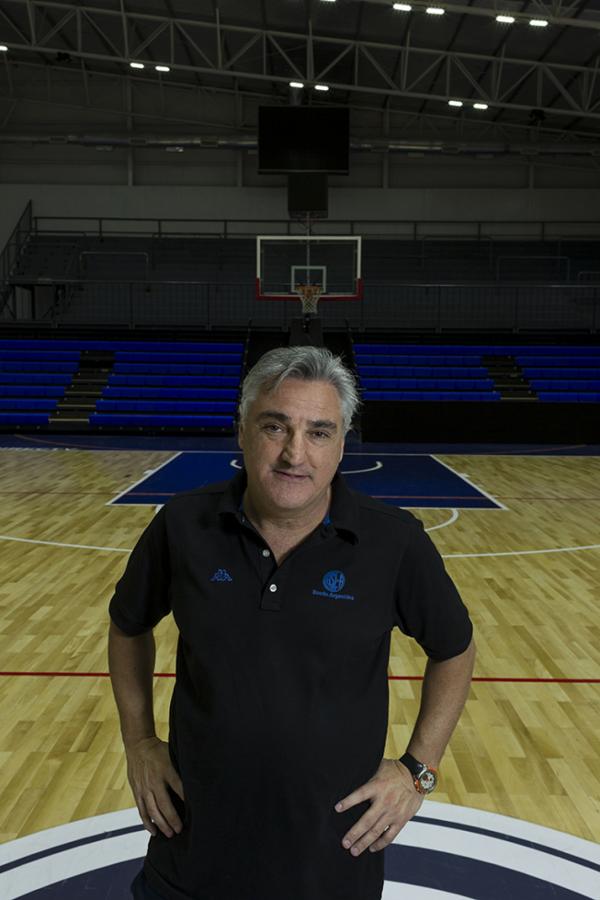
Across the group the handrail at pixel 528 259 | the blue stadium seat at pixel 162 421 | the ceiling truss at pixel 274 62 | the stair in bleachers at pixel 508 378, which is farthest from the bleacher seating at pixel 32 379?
the handrail at pixel 528 259

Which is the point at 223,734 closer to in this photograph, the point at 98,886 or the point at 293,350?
the point at 293,350

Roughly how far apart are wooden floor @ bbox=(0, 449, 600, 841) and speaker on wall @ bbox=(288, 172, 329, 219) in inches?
464

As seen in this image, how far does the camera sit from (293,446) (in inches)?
60.7

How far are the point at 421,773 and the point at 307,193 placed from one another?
18499 millimetres

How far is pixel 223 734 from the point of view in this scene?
1.47 m

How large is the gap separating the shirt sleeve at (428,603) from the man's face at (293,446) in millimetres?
198

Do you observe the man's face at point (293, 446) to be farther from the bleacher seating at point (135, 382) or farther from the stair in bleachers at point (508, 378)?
the stair in bleachers at point (508, 378)

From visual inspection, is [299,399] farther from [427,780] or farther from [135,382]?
[135,382]

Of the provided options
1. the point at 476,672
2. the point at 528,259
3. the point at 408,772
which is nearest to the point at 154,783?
the point at 408,772

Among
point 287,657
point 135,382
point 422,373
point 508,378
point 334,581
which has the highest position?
point 334,581

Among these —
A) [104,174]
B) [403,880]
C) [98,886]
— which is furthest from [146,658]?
[104,174]

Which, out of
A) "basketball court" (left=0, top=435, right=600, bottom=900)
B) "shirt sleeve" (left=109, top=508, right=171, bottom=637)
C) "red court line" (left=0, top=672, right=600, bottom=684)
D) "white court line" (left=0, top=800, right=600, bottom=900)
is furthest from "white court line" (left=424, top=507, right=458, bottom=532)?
"shirt sleeve" (left=109, top=508, right=171, bottom=637)

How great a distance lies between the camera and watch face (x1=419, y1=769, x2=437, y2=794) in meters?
1.65

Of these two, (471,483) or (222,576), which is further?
(471,483)
